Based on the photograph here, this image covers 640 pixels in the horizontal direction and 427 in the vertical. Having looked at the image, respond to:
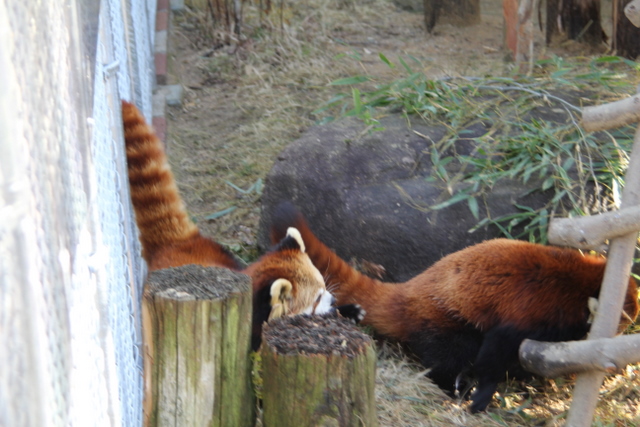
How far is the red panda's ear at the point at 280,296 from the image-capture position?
2.43 m

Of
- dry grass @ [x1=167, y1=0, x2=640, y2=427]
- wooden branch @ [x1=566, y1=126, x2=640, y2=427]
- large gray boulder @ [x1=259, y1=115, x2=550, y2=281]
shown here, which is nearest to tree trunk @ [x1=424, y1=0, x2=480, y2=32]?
dry grass @ [x1=167, y1=0, x2=640, y2=427]

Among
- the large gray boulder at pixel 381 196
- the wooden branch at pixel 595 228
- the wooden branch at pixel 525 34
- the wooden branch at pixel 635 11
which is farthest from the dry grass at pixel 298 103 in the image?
the wooden branch at pixel 635 11

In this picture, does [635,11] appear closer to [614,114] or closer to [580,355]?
[614,114]

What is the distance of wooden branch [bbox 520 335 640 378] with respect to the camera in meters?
2.27

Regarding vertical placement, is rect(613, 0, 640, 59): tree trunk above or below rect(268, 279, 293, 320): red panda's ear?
above

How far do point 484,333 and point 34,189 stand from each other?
2.60 meters

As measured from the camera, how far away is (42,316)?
26.6 inches

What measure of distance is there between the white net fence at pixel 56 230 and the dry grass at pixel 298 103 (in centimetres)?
170

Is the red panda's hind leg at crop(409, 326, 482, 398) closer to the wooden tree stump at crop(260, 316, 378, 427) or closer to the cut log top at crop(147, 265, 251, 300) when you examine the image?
the wooden tree stump at crop(260, 316, 378, 427)

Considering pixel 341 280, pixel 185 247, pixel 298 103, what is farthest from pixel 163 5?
pixel 185 247

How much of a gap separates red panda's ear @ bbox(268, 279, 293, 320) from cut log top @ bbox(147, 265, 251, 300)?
1.40 ft

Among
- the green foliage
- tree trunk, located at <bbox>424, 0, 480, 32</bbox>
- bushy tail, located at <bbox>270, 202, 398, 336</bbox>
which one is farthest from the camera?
tree trunk, located at <bbox>424, 0, 480, 32</bbox>

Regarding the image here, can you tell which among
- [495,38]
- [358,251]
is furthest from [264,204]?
[495,38]

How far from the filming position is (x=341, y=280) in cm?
329
